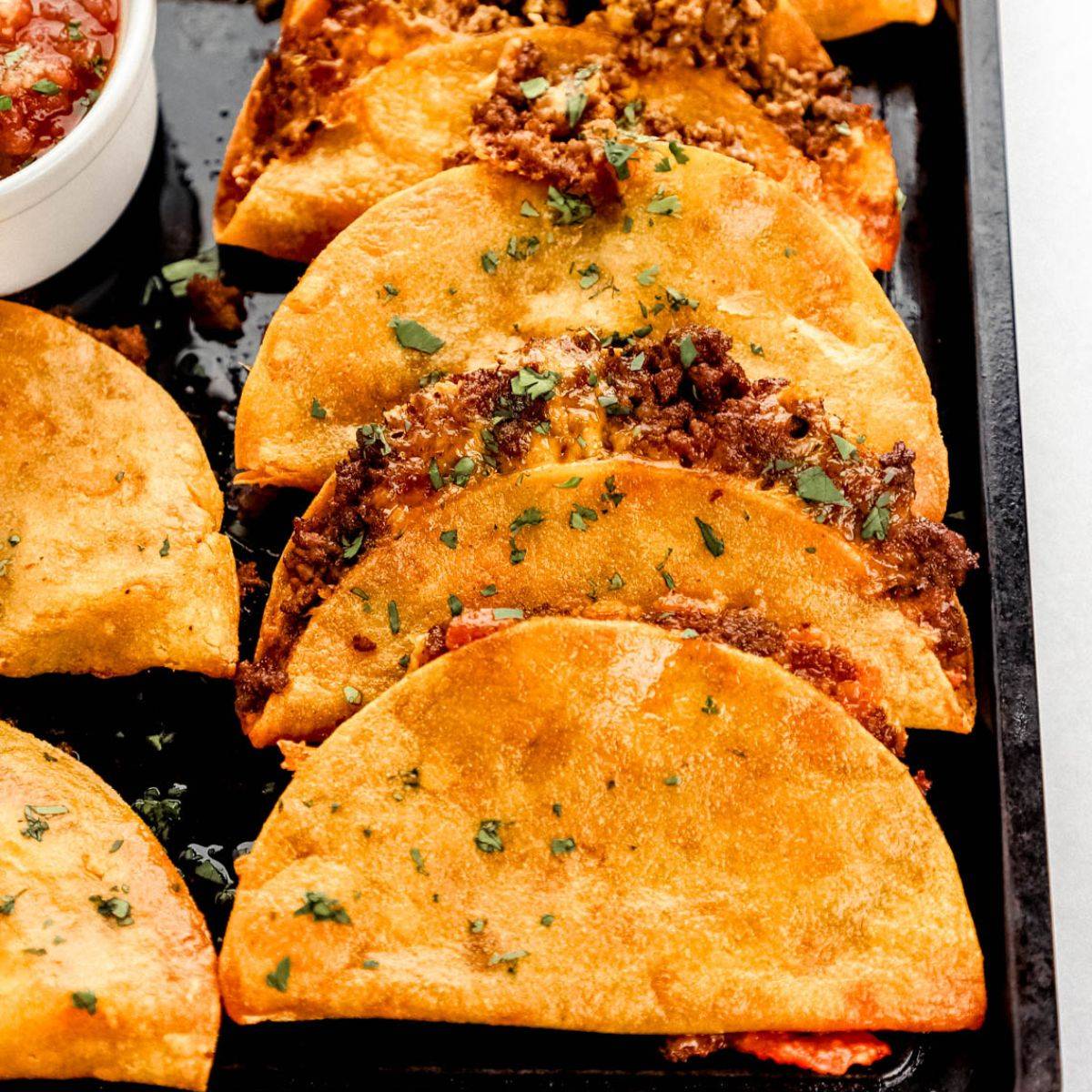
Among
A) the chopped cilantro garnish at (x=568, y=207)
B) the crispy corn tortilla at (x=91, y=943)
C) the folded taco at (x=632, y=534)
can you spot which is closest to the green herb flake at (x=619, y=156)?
the chopped cilantro garnish at (x=568, y=207)

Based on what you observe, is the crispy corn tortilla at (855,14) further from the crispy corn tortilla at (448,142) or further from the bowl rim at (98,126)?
the bowl rim at (98,126)

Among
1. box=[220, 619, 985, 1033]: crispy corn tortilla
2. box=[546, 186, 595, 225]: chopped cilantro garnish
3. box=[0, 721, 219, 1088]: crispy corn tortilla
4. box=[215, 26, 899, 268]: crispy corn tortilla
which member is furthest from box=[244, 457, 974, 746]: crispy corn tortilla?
box=[215, 26, 899, 268]: crispy corn tortilla

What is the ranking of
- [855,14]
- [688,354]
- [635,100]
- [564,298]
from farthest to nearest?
1. [855,14]
2. [635,100]
3. [564,298]
4. [688,354]

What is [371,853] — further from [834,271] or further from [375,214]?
[834,271]

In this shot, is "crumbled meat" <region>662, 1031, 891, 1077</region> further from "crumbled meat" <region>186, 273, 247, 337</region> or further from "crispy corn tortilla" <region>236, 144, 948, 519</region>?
"crumbled meat" <region>186, 273, 247, 337</region>

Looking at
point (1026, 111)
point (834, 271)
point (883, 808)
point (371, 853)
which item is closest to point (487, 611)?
point (371, 853)

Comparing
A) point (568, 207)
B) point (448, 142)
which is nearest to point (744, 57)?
point (568, 207)

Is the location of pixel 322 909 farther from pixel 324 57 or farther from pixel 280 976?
pixel 324 57
